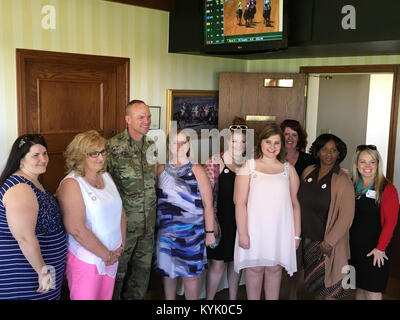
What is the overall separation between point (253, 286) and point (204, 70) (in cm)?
281

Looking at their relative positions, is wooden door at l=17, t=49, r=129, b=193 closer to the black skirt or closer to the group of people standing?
the group of people standing

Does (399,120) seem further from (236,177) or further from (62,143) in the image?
(62,143)

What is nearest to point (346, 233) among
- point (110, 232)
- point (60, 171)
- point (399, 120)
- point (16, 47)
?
point (110, 232)

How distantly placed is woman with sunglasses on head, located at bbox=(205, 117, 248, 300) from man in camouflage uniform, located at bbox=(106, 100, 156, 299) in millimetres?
421

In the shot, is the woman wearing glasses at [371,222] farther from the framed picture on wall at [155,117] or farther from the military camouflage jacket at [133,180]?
the framed picture on wall at [155,117]

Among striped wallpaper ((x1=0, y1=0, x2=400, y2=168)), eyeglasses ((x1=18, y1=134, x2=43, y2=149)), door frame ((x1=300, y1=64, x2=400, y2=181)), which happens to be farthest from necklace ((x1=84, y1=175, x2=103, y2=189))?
door frame ((x1=300, y1=64, x2=400, y2=181))

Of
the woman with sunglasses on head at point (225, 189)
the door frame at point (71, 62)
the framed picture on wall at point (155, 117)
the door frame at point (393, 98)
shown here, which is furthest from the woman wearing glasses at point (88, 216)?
the door frame at point (393, 98)

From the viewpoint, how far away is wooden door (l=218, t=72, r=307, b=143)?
509cm

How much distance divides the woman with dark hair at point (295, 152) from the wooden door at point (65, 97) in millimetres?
1645

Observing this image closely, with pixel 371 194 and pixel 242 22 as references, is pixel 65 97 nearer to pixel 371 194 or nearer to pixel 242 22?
pixel 242 22

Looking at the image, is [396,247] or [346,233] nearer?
[346,233]

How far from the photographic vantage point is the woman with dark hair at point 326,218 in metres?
2.88

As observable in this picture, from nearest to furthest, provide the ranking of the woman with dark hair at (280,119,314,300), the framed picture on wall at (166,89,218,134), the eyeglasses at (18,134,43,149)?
the eyeglasses at (18,134,43,149)
the woman with dark hair at (280,119,314,300)
the framed picture on wall at (166,89,218,134)

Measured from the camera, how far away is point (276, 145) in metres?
2.92
